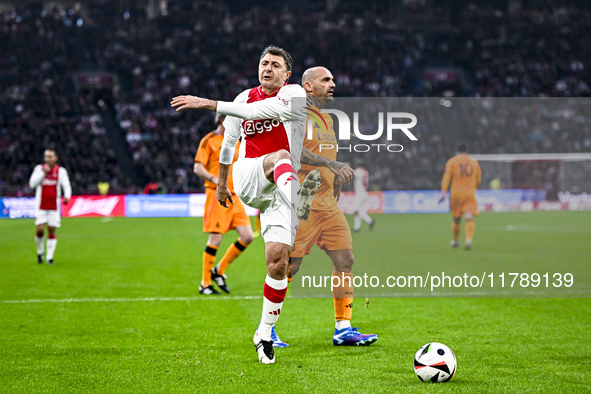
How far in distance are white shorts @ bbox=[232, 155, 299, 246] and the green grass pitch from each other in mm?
885

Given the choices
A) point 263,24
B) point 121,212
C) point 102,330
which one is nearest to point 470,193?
point 102,330

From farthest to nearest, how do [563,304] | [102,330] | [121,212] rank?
[121,212], [563,304], [102,330]

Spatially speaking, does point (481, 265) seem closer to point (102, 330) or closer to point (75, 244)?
point (102, 330)

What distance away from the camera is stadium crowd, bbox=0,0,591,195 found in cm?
2756

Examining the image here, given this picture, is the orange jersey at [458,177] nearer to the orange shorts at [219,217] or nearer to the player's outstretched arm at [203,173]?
the orange shorts at [219,217]

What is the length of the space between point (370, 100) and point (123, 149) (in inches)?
981

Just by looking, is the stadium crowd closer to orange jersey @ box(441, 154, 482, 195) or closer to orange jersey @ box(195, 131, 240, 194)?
orange jersey @ box(195, 131, 240, 194)

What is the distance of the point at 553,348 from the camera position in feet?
16.0

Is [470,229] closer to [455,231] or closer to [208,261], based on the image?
[455,231]

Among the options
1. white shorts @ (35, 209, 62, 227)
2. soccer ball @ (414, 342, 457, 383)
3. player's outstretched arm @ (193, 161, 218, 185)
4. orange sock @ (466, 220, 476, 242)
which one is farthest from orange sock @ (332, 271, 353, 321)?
white shorts @ (35, 209, 62, 227)

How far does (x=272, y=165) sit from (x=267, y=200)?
289 millimetres

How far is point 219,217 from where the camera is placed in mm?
7664

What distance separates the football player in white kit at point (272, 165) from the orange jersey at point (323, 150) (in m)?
0.23

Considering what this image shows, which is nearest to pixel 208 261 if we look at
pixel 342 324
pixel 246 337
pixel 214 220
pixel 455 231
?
pixel 214 220
